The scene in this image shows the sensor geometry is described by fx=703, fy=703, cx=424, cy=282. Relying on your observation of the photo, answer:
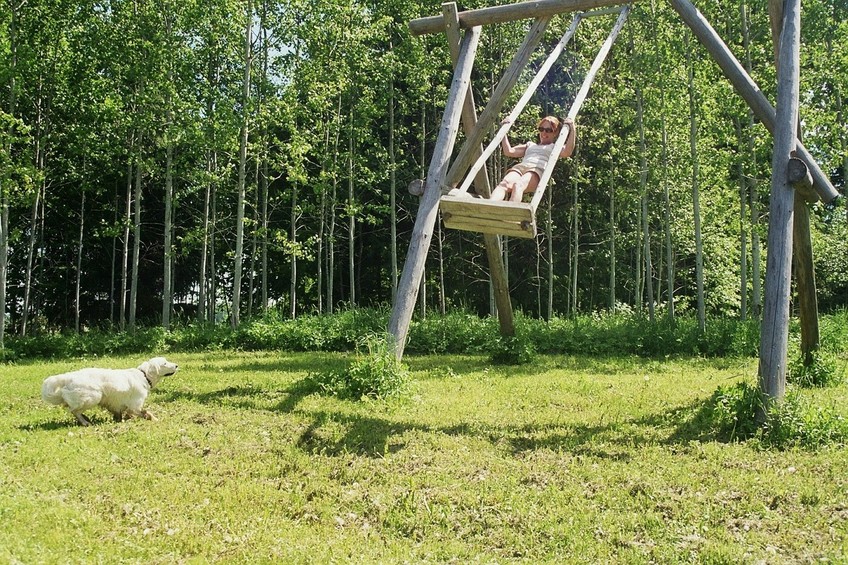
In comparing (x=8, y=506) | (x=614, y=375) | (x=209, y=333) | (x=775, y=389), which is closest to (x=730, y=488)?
(x=775, y=389)

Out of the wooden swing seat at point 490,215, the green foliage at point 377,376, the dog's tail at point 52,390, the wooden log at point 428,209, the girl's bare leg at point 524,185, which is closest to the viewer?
the dog's tail at point 52,390

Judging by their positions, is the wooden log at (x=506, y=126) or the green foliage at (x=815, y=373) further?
the green foliage at (x=815, y=373)

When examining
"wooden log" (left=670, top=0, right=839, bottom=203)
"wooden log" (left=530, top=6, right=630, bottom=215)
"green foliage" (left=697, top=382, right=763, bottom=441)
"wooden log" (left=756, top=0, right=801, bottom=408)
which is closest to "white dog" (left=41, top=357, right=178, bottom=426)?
"wooden log" (left=530, top=6, right=630, bottom=215)

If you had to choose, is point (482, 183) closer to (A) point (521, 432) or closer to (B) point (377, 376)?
(B) point (377, 376)

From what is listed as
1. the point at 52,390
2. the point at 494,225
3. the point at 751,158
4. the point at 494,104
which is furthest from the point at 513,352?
the point at 52,390

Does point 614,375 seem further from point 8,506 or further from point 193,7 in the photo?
point 193,7

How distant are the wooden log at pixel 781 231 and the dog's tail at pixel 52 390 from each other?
7.24 metres

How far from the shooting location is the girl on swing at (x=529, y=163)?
8336 mm

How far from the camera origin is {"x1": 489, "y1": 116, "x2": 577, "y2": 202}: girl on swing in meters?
8.34

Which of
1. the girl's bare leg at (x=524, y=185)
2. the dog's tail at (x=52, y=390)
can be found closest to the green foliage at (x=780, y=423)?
the girl's bare leg at (x=524, y=185)

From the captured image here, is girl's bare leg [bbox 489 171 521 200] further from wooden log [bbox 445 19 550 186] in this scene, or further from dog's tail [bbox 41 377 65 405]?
dog's tail [bbox 41 377 65 405]

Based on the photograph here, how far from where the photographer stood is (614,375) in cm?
1200

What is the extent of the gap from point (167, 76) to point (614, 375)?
13558 millimetres

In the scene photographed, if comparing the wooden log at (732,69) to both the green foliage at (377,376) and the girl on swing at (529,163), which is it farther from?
the green foliage at (377,376)
